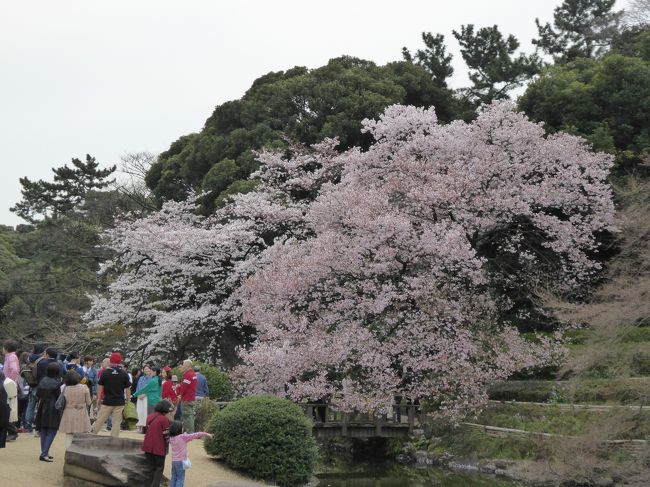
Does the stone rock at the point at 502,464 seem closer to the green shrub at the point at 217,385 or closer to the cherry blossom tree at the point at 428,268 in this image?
the cherry blossom tree at the point at 428,268

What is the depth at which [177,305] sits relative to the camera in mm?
26328

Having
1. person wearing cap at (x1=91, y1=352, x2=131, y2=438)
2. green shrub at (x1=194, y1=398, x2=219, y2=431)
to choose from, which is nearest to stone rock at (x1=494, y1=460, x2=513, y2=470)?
green shrub at (x1=194, y1=398, x2=219, y2=431)

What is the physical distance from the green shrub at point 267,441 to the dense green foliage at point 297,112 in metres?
15.2

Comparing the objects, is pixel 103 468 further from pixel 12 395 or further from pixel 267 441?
pixel 267 441

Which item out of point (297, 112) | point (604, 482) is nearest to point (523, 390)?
point (604, 482)

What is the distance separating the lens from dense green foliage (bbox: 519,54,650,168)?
2750 cm

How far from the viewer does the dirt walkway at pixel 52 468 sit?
10781 millimetres

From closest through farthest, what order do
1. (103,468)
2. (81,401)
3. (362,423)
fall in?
(103,468) < (81,401) < (362,423)

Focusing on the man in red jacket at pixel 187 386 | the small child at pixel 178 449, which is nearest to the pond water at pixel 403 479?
the man in red jacket at pixel 187 386

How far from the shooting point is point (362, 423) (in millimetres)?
20750

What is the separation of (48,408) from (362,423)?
36.0 ft

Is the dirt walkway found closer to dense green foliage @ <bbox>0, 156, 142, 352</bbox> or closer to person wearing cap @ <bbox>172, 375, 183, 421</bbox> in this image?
person wearing cap @ <bbox>172, 375, 183, 421</bbox>

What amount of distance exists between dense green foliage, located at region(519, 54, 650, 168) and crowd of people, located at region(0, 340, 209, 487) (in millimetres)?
18272

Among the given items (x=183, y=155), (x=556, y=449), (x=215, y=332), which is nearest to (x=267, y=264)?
(x=215, y=332)
